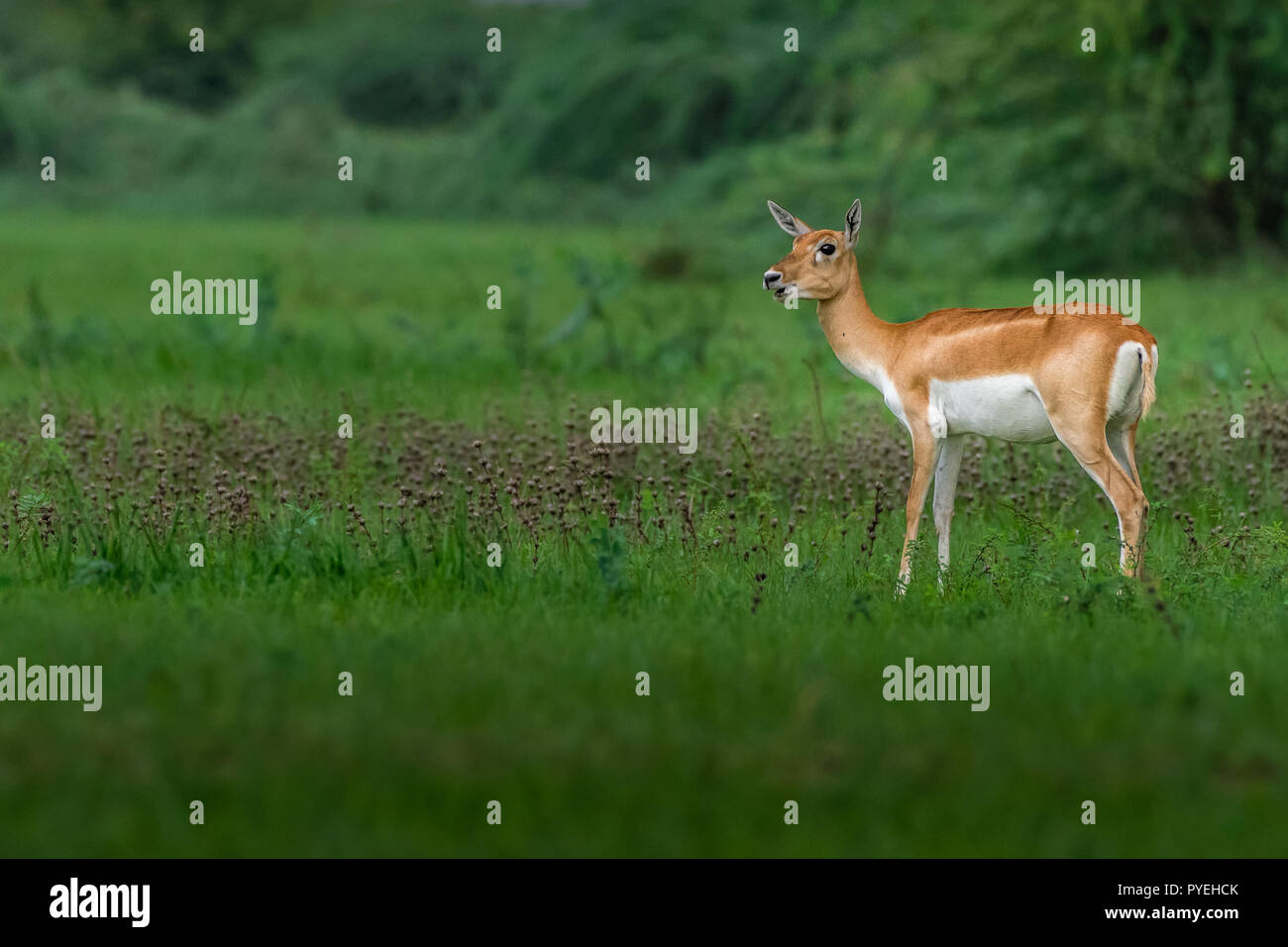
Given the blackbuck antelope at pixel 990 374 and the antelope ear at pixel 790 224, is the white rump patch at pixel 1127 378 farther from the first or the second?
the antelope ear at pixel 790 224

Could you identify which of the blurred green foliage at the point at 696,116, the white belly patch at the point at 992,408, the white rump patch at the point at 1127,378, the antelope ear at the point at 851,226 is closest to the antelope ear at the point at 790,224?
the antelope ear at the point at 851,226

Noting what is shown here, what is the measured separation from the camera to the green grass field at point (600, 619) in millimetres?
5555

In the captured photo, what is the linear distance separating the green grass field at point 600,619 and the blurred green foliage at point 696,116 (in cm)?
815

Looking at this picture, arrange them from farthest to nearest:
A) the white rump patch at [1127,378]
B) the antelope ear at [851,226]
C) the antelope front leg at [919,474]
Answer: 1. the antelope ear at [851,226]
2. the antelope front leg at [919,474]
3. the white rump patch at [1127,378]

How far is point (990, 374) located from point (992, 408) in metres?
0.17

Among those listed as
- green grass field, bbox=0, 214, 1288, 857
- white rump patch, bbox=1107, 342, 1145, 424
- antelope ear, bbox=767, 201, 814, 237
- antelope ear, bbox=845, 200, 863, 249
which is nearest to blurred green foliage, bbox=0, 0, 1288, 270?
green grass field, bbox=0, 214, 1288, 857

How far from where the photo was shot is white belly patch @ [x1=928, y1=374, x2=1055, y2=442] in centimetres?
904

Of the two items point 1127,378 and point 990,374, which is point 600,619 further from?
point 1127,378

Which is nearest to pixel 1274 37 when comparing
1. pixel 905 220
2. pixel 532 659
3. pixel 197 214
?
pixel 905 220

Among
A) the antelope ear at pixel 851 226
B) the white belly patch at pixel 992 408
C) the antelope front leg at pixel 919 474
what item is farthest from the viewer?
the antelope ear at pixel 851 226

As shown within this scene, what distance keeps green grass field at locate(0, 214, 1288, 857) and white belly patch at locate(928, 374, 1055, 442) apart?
579 millimetres

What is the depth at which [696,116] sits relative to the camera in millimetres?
37438

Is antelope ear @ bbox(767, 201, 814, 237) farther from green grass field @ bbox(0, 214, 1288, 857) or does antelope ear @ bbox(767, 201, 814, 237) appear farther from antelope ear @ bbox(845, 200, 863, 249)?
green grass field @ bbox(0, 214, 1288, 857)
